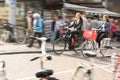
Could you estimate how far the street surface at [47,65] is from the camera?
11.6 m

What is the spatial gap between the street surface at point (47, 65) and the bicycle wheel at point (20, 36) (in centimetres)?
187

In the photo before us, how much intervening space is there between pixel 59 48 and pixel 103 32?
2049 millimetres

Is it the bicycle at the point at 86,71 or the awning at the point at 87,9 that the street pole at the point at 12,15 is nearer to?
the awning at the point at 87,9

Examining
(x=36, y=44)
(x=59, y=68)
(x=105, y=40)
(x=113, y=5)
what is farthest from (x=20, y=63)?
(x=113, y=5)

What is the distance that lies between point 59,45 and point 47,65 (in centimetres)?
331

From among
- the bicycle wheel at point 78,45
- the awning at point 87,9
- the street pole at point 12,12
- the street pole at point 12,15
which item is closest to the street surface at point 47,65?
the bicycle wheel at point 78,45

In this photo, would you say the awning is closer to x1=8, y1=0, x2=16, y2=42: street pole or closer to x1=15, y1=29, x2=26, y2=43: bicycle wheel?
x1=15, y1=29, x2=26, y2=43: bicycle wheel

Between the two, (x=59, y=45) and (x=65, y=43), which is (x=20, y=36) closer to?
(x=59, y=45)

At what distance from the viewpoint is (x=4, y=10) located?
22219mm

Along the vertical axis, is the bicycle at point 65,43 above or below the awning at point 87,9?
below

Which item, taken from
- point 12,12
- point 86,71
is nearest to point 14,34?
point 12,12

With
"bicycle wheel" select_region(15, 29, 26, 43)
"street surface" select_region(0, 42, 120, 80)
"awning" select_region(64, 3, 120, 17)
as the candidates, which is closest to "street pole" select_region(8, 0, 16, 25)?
"bicycle wheel" select_region(15, 29, 26, 43)

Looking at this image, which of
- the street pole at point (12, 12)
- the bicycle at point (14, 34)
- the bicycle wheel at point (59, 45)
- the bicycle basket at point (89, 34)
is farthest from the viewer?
the bicycle at point (14, 34)

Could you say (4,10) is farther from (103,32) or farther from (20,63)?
(20,63)
